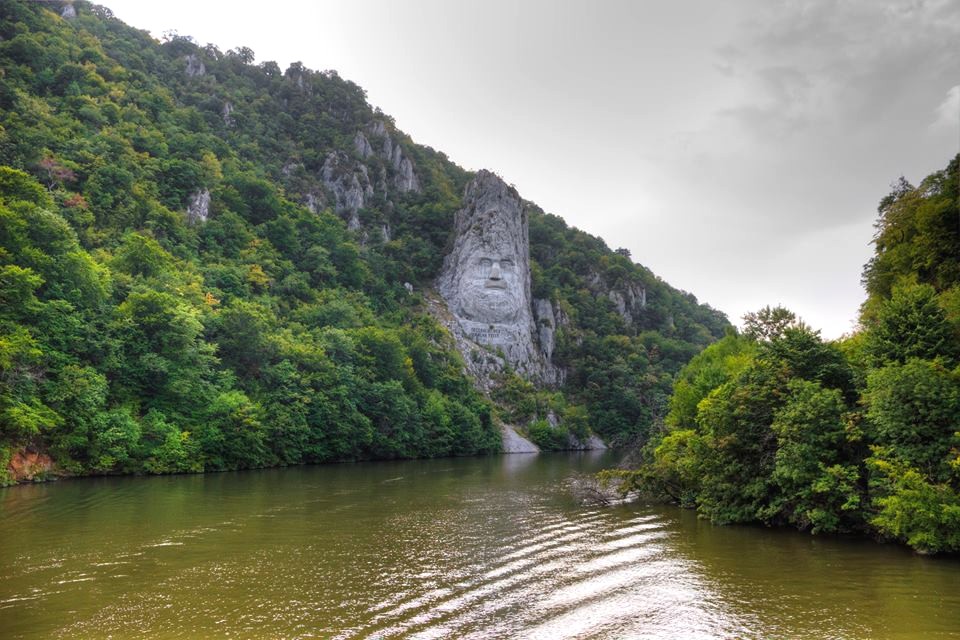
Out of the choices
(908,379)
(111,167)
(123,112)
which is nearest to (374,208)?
(123,112)

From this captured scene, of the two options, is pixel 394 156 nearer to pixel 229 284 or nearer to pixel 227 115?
pixel 227 115

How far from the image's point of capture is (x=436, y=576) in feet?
45.7

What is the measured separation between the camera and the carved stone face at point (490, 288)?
10269 cm

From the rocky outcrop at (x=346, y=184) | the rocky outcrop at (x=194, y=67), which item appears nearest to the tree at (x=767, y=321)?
the rocky outcrop at (x=346, y=184)

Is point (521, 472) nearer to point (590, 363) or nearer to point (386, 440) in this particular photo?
point (386, 440)

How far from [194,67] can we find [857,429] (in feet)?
415

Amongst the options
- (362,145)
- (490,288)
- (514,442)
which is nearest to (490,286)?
(490,288)

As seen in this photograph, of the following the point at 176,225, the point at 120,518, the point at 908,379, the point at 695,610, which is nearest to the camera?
the point at 695,610

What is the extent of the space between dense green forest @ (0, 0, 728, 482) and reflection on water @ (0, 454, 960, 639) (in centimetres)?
1306

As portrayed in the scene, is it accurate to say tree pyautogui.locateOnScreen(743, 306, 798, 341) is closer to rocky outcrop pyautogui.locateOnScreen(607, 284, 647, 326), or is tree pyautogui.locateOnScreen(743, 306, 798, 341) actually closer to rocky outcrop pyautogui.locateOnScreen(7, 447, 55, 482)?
rocky outcrop pyautogui.locateOnScreen(7, 447, 55, 482)

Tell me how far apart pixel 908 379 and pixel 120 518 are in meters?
25.1

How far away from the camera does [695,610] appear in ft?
38.3

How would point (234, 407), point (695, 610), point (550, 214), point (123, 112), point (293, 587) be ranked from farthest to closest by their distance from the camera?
point (550, 214)
point (123, 112)
point (234, 407)
point (293, 587)
point (695, 610)

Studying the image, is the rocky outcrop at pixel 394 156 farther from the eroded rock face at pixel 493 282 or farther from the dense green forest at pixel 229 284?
the eroded rock face at pixel 493 282
